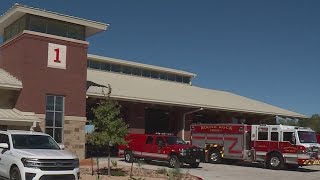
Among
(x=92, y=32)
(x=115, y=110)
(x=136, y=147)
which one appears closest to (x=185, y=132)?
(x=136, y=147)

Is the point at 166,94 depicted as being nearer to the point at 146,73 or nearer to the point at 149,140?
the point at 146,73

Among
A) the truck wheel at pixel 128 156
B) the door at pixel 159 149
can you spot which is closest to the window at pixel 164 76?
the truck wheel at pixel 128 156

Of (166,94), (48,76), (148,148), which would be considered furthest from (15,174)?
(166,94)

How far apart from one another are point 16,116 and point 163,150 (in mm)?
8043

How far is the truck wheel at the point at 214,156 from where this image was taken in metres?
30.4

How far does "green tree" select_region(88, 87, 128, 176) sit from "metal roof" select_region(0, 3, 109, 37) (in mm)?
7899

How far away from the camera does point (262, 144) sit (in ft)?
91.9

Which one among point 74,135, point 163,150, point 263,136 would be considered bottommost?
point 163,150

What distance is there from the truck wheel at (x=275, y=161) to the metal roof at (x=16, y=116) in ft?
43.3

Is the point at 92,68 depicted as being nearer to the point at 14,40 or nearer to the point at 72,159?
the point at 14,40

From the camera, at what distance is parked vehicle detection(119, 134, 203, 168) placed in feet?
83.9

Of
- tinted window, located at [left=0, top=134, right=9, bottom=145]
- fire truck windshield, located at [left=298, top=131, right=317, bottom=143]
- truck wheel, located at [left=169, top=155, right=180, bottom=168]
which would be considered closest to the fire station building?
truck wheel, located at [left=169, top=155, right=180, bottom=168]

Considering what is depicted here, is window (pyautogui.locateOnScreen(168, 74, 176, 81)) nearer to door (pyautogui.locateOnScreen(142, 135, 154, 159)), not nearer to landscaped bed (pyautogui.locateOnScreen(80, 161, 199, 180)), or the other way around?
door (pyautogui.locateOnScreen(142, 135, 154, 159))

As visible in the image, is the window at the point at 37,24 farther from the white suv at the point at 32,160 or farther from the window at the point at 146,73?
the window at the point at 146,73
